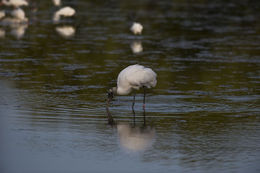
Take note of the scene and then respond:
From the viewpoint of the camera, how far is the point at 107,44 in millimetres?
23344

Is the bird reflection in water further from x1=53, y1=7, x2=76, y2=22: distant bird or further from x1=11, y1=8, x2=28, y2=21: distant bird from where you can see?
x1=53, y1=7, x2=76, y2=22: distant bird

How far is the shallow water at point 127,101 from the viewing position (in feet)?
31.1

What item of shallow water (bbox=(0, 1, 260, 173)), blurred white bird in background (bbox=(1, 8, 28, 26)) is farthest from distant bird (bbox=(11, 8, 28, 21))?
shallow water (bbox=(0, 1, 260, 173))

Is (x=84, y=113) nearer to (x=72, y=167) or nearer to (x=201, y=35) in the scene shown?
(x=72, y=167)

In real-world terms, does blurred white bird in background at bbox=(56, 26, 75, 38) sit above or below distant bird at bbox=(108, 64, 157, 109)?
above

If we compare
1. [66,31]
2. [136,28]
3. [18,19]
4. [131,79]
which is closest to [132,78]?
[131,79]

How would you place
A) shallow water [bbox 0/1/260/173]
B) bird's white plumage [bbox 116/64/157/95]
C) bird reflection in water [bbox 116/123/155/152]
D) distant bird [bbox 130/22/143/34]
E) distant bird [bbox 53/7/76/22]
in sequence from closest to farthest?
shallow water [bbox 0/1/260/173]
bird reflection in water [bbox 116/123/155/152]
bird's white plumage [bbox 116/64/157/95]
distant bird [bbox 130/22/143/34]
distant bird [bbox 53/7/76/22]

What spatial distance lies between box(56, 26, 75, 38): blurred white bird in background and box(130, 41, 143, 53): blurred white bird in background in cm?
322

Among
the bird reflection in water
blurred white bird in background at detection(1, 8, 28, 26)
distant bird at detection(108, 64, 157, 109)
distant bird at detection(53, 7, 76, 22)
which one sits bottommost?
the bird reflection in water

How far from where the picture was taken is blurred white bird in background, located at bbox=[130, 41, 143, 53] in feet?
73.1

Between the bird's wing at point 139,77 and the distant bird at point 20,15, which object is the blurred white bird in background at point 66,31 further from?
the bird's wing at point 139,77

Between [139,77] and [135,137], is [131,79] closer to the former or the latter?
[139,77]

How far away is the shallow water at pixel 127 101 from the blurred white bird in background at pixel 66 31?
230 mm

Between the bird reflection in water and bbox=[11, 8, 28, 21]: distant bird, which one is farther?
bbox=[11, 8, 28, 21]: distant bird
